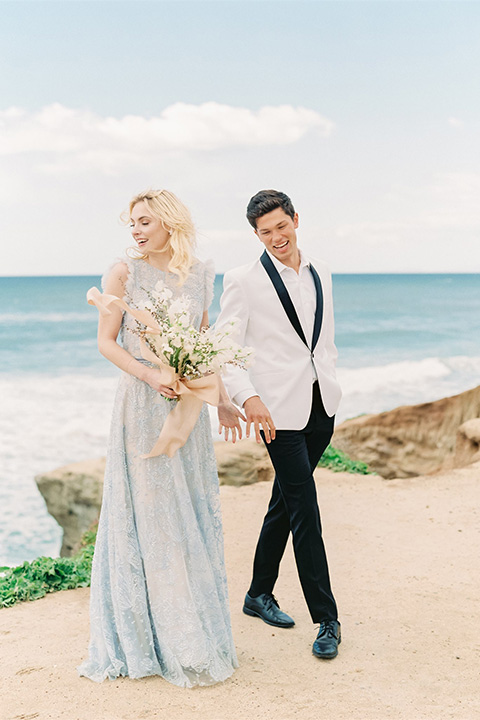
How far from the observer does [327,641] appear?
3.61 m

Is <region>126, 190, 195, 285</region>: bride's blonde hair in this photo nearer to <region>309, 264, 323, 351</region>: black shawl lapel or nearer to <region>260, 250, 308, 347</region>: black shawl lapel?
<region>260, 250, 308, 347</region>: black shawl lapel

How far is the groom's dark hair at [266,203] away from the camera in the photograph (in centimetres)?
340

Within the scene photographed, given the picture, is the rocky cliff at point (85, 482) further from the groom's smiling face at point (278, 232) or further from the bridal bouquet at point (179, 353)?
the bridal bouquet at point (179, 353)

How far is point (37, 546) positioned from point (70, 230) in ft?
101

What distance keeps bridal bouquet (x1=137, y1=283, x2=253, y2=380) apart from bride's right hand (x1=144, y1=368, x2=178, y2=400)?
0.08 meters

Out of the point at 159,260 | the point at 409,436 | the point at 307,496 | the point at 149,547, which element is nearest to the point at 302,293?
the point at 159,260

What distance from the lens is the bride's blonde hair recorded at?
3.18 m

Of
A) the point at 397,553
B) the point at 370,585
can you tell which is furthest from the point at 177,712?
the point at 397,553

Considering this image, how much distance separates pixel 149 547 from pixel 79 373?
23.1 metres

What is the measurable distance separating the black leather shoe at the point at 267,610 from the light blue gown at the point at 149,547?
75 centimetres

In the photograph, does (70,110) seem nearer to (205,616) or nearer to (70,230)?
(70,230)

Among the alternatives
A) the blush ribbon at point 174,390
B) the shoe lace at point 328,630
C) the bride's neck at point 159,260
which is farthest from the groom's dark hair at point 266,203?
the shoe lace at point 328,630

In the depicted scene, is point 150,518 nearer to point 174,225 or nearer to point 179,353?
point 179,353

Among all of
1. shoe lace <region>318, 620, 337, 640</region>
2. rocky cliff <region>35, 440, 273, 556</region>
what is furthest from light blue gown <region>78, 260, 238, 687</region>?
rocky cliff <region>35, 440, 273, 556</region>
